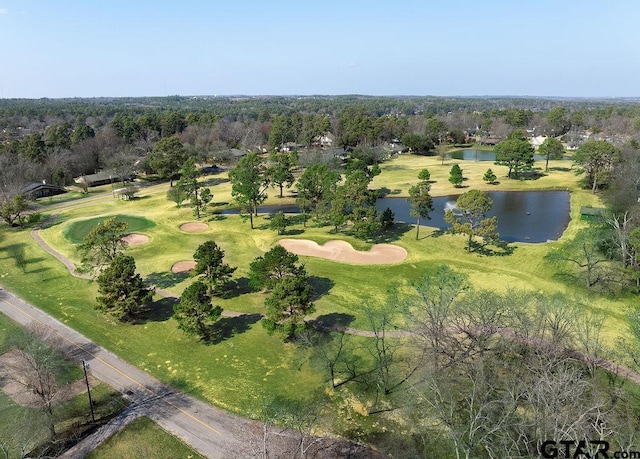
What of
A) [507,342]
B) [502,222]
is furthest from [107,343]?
[502,222]

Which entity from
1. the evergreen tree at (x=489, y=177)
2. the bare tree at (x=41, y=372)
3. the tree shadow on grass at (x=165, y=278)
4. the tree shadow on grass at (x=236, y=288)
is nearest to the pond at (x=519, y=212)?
the evergreen tree at (x=489, y=177)

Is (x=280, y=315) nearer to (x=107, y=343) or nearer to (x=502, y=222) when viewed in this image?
(x=107, y=343)

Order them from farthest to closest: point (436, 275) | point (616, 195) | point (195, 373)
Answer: point (616, 195)
point (436, 275)
point (195, 373)

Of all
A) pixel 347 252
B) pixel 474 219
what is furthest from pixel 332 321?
pixel 474 219

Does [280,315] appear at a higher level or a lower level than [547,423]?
lower

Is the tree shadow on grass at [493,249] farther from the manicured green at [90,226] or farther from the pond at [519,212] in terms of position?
the manicured green at [90,226]

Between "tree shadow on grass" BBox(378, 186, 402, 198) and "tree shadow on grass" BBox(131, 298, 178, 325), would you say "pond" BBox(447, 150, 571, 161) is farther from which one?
"tree shadow on grass" BBox(131, 298, 178, 325)

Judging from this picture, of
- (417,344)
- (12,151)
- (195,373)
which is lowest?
(195,373)

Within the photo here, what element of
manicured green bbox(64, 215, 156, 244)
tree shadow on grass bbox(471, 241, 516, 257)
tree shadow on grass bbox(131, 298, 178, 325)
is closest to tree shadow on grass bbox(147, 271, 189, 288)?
tree shadow on grass bbox(131, 298, 178, 325)
